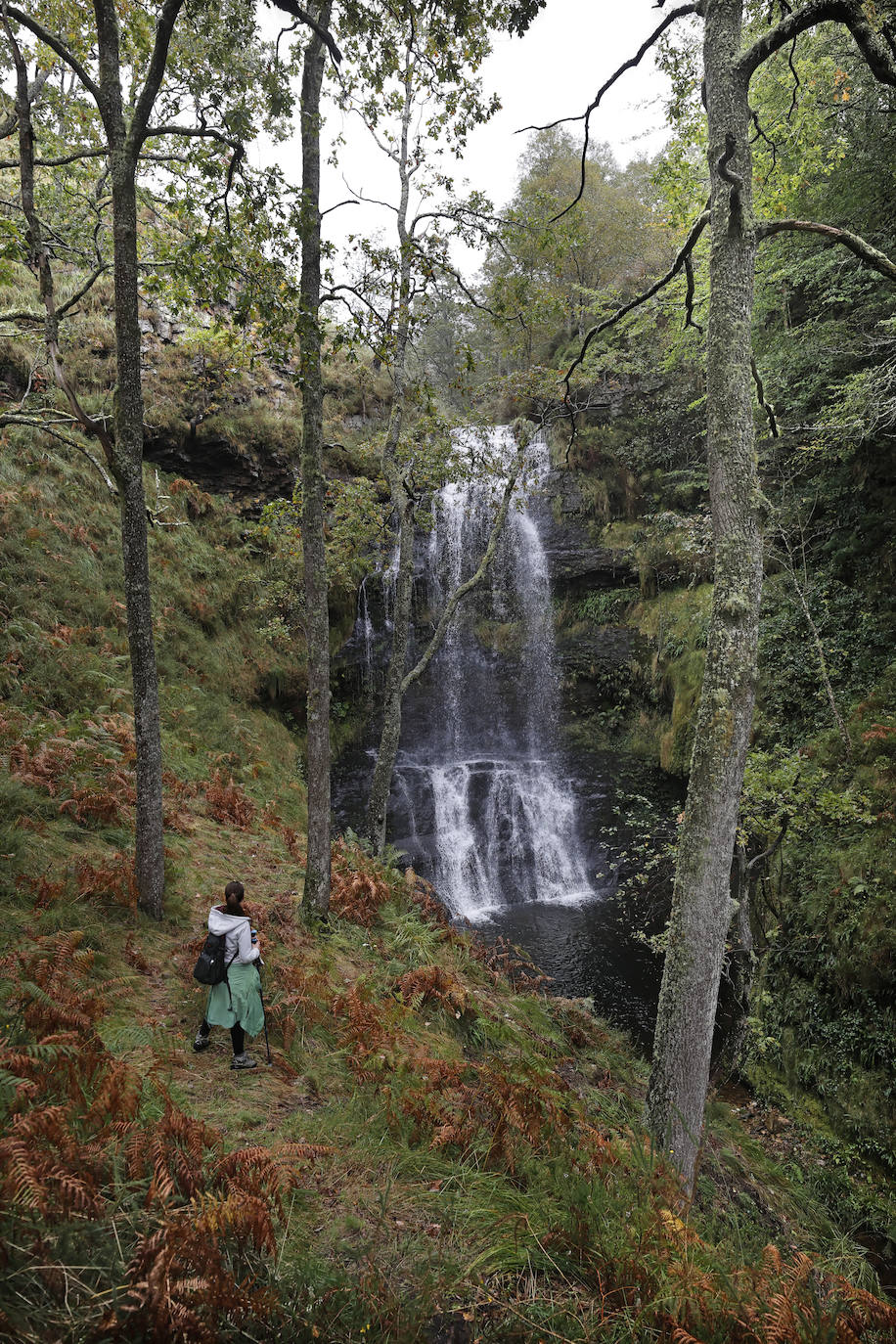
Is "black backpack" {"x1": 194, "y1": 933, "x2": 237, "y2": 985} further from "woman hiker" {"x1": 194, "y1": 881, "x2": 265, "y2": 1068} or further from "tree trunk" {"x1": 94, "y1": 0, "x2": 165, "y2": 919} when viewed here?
"tree trunk" {"x1": 94, "y1": 0, "x2": 165, "y2": 919}

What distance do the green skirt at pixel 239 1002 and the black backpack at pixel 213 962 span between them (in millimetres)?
62

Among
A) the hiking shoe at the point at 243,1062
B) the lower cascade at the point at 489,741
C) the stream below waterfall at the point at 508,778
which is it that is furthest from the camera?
the lower cascade at the point at 489,741

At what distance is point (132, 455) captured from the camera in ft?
17.8

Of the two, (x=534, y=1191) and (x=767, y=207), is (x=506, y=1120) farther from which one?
(x=767, y=207)

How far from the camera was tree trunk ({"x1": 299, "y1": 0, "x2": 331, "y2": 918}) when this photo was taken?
20.0 ft

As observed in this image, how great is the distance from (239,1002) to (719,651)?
4374 mm

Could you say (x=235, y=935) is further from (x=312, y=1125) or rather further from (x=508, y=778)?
(x=508, y=778)

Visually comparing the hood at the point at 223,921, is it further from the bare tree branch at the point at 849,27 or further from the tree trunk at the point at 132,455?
the bare tree branch at the point at 849,27

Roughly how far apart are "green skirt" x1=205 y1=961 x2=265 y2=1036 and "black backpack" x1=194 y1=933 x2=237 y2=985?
62mm

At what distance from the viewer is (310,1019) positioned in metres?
5.30

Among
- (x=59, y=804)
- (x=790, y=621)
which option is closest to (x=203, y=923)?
(x=59, y=804)

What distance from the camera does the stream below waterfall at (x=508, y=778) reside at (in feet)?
42.3

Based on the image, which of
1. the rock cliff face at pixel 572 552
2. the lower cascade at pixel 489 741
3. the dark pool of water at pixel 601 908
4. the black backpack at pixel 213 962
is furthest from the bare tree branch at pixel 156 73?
the rock cliff face at pixel 572 552

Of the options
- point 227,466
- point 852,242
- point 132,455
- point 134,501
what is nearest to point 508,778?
point 227,466
